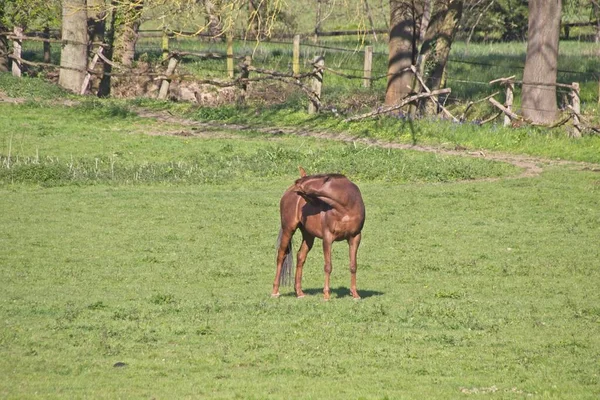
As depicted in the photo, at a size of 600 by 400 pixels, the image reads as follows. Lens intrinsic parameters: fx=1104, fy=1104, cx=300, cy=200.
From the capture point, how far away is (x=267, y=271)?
16.4m

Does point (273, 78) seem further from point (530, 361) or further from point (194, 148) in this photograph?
point (530, 361)

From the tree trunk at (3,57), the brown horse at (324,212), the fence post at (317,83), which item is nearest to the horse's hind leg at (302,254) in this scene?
the brown horse at (324,212)

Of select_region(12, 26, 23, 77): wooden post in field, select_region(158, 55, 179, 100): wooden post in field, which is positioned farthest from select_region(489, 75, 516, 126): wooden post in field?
select_region(12, 26, 23, 77): wooden post in field

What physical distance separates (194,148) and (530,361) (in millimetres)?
17862

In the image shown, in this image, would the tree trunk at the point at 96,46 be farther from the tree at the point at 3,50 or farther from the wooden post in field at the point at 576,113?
the wooden post in field at the point at 576,113

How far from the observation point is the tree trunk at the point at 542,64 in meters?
29.9

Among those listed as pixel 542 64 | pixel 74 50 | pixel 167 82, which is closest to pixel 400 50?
pixel 542 64

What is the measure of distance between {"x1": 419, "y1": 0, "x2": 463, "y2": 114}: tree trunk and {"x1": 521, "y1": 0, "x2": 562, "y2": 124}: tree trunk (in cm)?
288

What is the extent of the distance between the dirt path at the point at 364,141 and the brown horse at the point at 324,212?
12508 millimetres

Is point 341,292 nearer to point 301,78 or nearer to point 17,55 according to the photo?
point 301,78

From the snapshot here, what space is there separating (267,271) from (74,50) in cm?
2173

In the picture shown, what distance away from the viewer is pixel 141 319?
12664mm

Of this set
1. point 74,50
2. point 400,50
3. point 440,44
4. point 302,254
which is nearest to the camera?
point 302,254

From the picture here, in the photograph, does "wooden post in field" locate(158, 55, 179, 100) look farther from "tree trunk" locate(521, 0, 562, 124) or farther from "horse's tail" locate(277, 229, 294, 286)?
"horse's tail" locate(277, 229, 294, 286)
